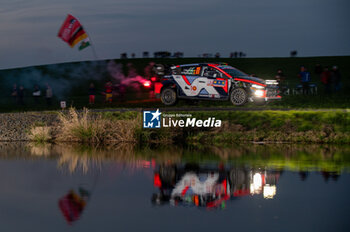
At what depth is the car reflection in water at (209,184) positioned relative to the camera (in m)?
10.6

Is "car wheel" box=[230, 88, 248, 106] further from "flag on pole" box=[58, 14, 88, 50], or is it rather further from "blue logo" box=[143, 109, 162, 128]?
"flag on pole" box=[58, 14, 88, 50]

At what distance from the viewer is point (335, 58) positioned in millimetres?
68438

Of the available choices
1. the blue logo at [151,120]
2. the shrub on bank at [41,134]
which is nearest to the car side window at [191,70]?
the blue logo at [151,120]

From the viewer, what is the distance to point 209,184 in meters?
12.2

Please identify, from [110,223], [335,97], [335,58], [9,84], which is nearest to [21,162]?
[110,223]

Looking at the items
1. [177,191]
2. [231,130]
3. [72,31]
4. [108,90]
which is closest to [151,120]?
[231,130]

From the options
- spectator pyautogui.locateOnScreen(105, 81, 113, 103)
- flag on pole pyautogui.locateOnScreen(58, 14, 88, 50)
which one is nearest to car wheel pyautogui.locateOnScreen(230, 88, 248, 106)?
flag on pole pyautogui.locateOnScreen(58, 14, 88, 50)

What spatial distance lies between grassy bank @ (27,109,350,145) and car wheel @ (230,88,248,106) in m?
0.39

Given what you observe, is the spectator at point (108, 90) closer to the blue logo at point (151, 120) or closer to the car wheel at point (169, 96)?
the car wheel at point (169, 96)

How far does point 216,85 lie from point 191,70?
1229 mm

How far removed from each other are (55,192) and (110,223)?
118 inches

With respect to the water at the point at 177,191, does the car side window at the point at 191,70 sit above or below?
above

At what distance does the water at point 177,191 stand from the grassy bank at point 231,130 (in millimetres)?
2869

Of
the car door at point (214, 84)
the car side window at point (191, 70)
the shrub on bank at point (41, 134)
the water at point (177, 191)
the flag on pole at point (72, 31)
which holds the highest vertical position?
the flag on pole at point (72, 31)
